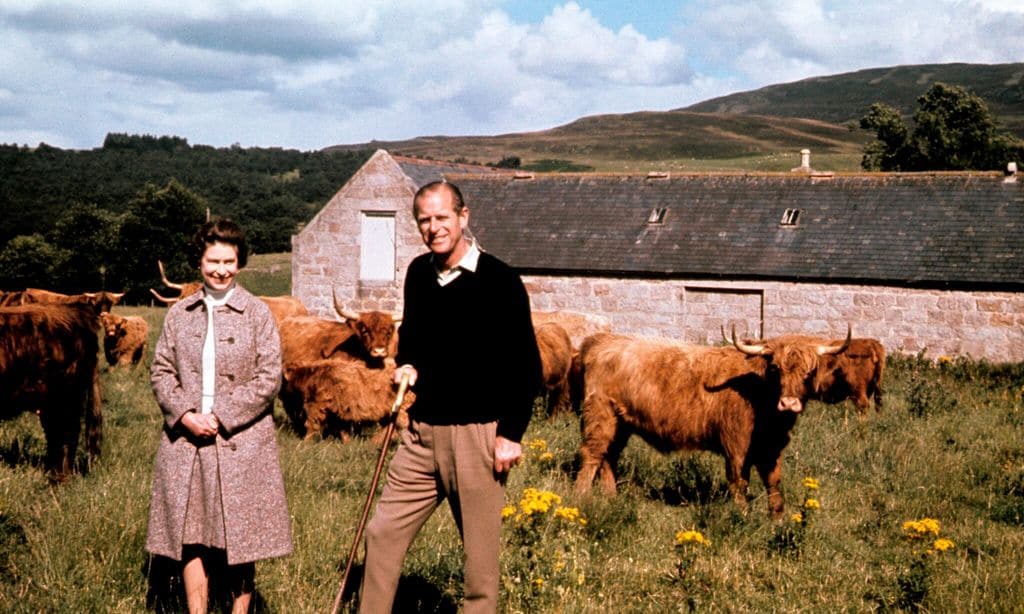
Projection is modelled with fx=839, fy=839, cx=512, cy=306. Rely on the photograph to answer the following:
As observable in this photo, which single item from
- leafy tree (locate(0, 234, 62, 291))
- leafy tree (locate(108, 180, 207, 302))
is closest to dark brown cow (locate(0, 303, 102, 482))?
leafy tree (locate(108, 180, 207, 302))

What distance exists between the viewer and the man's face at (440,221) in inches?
155

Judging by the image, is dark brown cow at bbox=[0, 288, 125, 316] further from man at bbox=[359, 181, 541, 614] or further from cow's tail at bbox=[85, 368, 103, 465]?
man at bbox=[359, 181, 541, 614]

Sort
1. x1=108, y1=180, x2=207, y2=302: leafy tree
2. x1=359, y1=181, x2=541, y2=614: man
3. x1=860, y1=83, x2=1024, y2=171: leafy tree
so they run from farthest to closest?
x1=108, y1=180, x2=207, y2=302: leafy tree
x1=860, y1=83, x2=1024, y2=171: leafy tree
x1=359, y1=181, x2=541, y2=614: man

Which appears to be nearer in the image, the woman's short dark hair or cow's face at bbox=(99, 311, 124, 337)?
the woman's short dark hair

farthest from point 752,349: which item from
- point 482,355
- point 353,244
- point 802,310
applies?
point 353,244

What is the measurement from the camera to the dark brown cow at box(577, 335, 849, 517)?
7398 millimetres

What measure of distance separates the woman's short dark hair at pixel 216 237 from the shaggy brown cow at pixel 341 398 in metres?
5.39

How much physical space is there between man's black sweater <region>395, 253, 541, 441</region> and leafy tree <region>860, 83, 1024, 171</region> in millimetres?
44434

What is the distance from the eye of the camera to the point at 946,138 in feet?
141

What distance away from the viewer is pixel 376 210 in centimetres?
2248

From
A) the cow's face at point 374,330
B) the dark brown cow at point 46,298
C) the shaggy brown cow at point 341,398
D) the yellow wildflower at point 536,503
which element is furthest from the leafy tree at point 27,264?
the yellow wildflower at point 536,503

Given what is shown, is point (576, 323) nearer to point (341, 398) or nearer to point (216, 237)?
point (341, 398)

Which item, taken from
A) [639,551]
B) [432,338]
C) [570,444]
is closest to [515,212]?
[570,444]

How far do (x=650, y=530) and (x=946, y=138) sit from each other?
4352 cm
